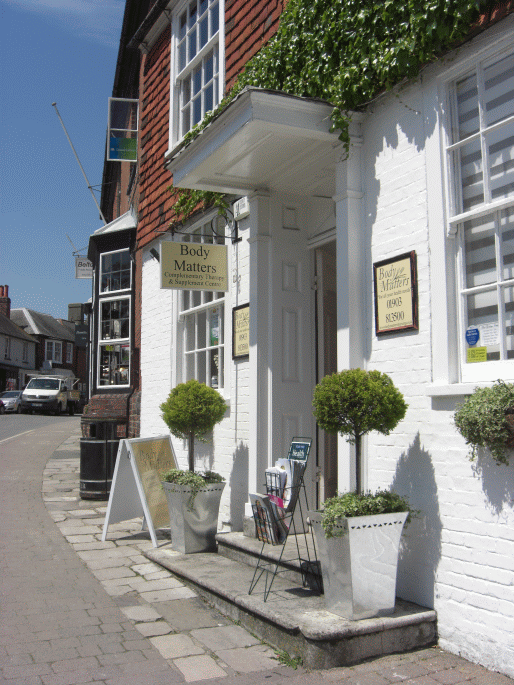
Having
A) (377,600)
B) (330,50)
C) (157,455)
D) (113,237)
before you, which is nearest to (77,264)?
(113,237)

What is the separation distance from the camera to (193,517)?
5.80 m

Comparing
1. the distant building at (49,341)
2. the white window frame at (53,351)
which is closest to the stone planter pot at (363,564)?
the distant building at (49,341)

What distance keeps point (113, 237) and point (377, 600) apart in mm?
8565

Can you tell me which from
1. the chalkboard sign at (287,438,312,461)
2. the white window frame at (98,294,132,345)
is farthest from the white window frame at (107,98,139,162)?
the chalkboard sign at (287,438,312,461)

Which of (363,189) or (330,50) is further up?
(330,50)

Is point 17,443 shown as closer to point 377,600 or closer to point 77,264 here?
point 77,264

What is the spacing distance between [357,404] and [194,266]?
10.9 feet

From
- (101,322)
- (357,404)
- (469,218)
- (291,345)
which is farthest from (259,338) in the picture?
(101,322)

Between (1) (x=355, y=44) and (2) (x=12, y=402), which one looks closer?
(1) (x=355, y=44)

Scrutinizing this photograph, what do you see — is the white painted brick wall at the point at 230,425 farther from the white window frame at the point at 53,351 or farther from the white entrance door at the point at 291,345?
the white window frame at the point at 53,351

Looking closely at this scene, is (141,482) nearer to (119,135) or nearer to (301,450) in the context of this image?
(301,450)

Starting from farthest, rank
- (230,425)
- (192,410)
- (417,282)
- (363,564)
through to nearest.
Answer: (230,425) < (192,410) < (417,282) < (363,564)

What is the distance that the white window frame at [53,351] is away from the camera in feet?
184

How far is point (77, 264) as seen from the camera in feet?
70.4
